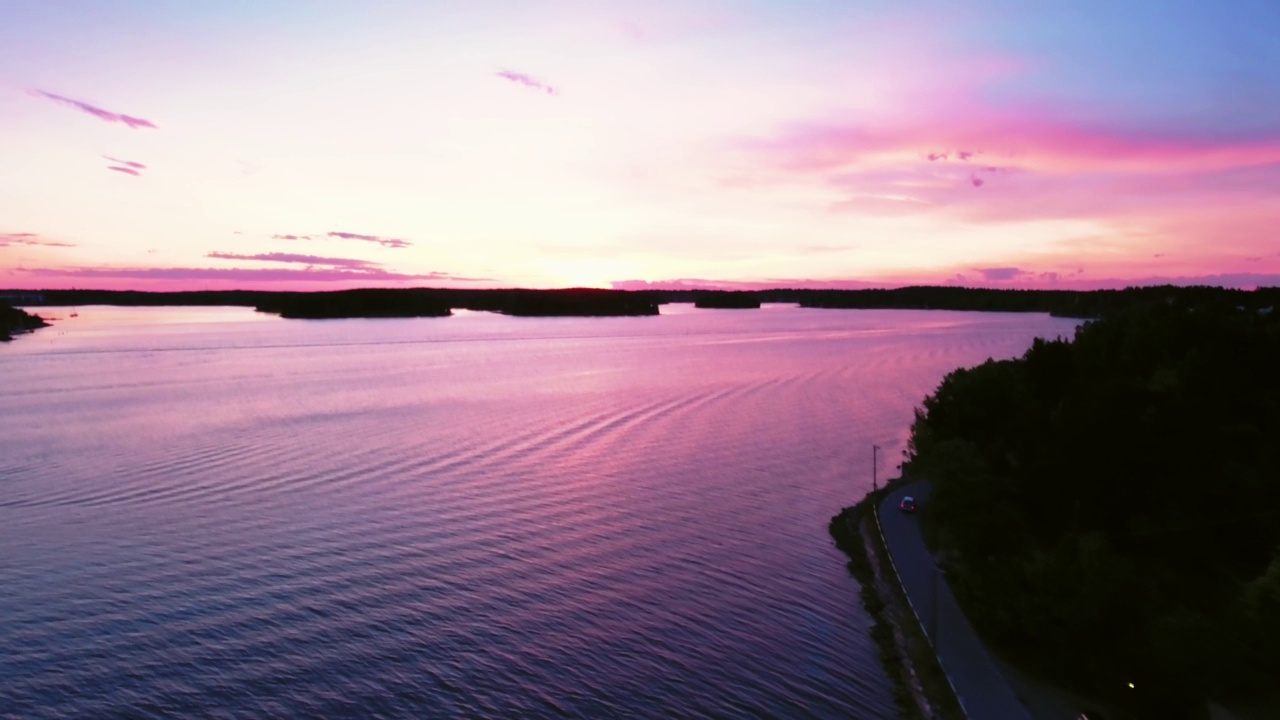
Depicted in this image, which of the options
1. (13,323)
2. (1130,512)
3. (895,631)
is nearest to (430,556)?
(895,631)

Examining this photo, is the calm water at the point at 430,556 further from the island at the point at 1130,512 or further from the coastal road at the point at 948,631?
the island at the point at 1130,512

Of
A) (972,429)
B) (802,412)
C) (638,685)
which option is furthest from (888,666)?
(802,412)

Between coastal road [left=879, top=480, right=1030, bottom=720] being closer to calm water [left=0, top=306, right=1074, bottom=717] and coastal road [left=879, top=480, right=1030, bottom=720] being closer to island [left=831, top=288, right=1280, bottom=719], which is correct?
island [left=831, top=288, right=1280, bottom=719]

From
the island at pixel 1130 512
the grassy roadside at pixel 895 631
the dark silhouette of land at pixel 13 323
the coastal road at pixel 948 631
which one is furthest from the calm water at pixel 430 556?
the dark silhouette of land at pixel 13 323

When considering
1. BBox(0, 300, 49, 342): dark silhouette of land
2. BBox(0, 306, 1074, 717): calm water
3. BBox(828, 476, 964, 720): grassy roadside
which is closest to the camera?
BBox(828, 476, 964, 720): grassy roadside

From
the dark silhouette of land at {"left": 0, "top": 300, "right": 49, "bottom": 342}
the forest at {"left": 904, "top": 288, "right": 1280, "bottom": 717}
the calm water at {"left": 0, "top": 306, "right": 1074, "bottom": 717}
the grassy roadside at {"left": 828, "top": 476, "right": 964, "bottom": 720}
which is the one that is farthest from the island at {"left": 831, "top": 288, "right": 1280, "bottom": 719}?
the dark silhouette of land at {"left": 0, "top": 300, "right": 49, "bottom": 342}

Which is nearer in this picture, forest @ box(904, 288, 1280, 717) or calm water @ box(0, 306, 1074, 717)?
forest @ box(904, 288, 1280, 717)

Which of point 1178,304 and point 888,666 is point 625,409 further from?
point 888,666
